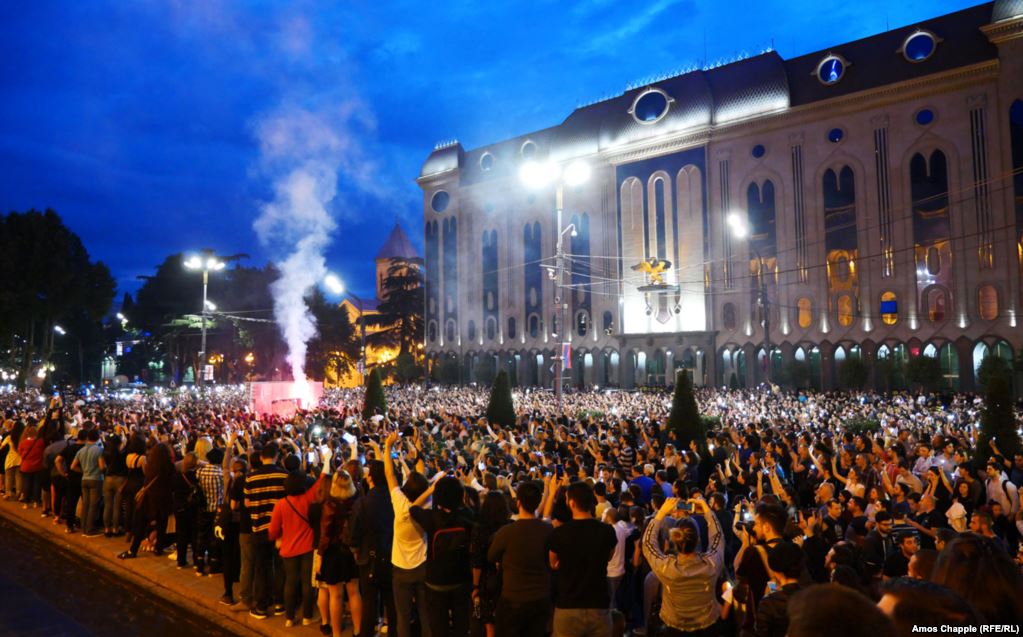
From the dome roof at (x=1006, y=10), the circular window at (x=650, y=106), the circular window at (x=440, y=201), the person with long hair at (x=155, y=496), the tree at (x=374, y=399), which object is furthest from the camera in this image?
the circular window at (x=440, y=201)

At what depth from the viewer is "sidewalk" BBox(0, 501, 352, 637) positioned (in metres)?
6.86

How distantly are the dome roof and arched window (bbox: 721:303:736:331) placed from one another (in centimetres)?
2019

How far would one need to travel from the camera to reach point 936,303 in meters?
35.9

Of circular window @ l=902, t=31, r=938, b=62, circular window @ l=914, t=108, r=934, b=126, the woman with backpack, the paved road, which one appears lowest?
the paved road

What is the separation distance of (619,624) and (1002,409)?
1068cm

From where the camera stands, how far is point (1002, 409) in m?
11.9

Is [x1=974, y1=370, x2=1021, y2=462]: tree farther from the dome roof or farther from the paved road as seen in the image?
the dome roof

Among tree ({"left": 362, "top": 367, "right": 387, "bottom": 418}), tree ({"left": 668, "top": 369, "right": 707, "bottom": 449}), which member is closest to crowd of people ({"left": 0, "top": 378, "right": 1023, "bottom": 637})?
tree ({"left": 668, "top": 369, "right": 707, "bottom": 449})

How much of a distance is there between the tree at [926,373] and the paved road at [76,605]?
117ft

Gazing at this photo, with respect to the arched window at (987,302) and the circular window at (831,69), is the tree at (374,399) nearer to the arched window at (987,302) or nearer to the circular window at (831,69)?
the arched window at (987,302)

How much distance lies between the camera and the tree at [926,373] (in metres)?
33.3

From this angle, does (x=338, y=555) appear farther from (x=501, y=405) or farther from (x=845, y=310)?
(x=845, y=310)

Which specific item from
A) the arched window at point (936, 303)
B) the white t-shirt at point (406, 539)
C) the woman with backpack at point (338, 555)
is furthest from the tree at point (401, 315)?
the white t-shirt at point (406, 539)

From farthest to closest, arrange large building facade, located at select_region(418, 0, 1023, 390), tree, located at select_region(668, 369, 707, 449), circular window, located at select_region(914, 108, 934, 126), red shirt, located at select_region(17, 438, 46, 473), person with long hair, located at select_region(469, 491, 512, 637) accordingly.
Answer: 1. circular window, located at select_region(914, 108, 934, 126)
2. large building facade, located at select_region(418, 0, 1023, 390)
3. tree, located at select_region(668, 369, 707, 449)
4. red shirt, located at select_region(17, 438, 46, 473)
5. person with long hair, located at select_region(469, 491, 512, 637)
